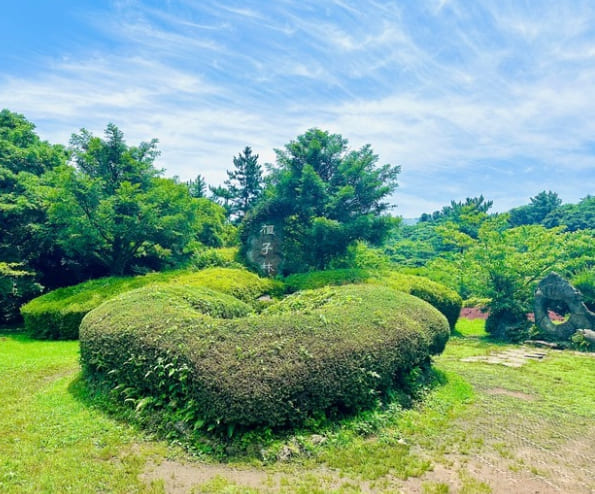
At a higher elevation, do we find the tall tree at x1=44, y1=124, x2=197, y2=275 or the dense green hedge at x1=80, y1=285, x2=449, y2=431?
the tall tree at x1=44, y1=124, x2=197, y2=275

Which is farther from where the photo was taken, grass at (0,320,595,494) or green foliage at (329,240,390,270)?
green foliage at (329,240,390,270)

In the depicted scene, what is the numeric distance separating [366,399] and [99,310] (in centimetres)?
458

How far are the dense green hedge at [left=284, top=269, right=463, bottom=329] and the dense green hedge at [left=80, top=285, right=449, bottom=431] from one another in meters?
5.66

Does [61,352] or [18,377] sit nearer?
[18,377]

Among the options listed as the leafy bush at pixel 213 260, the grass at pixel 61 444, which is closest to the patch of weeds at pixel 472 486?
the grass at pixel 61 444

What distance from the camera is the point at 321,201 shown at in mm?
14688

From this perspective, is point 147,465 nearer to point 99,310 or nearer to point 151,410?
point 151,410

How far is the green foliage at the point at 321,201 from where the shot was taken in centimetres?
1426

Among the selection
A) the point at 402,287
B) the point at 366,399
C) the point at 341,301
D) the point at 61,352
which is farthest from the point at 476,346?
the point at 61,352

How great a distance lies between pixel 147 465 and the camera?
3652mm

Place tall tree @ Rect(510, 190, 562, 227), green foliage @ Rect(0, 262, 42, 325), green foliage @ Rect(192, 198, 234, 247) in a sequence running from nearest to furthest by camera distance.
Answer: green foliage @ Rect(0, 262, 42, 325), green foliage @ Rect(192, 198, 234, 247), tall tree @ Rect(510, 190, 562, 227)

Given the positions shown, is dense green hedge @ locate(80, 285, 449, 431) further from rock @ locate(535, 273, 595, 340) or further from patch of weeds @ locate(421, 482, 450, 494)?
rock @ locate(535, 273, 595, 340)

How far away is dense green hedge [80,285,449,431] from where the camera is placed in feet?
13.2

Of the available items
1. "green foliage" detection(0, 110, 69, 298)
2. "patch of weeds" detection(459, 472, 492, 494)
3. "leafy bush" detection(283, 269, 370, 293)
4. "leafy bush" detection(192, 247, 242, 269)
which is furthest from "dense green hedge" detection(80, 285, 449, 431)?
"leafy bush" detection(192, 247, 242, 269)
